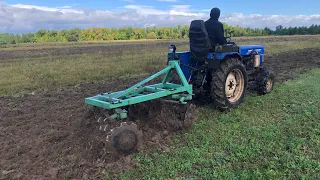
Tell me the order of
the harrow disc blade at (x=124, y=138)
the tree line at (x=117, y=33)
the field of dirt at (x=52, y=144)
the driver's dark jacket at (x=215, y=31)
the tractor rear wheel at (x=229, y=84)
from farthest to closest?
1. the tree line at (x=117, y=33)
2. the driver's dark jacket at (x=215, y=31)
3. the tractor rear wheel at (x=229, y=84)
4. the harrow disc blade at (x=124, y=138)
5. the field of dirt at (x=52, y=144)

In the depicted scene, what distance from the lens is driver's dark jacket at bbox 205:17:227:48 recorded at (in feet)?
20.8

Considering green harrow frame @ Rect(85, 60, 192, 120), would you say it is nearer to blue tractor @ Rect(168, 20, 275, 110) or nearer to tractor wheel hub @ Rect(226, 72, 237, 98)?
blue tractor @ Rect(168, 20, 275, 110)

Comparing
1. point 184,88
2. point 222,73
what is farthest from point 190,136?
point 222,73

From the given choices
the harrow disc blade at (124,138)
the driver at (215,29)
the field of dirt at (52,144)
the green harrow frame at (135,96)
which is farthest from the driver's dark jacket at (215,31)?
the harrow disc blade at (124,138)

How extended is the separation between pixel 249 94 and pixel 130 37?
80027 mm

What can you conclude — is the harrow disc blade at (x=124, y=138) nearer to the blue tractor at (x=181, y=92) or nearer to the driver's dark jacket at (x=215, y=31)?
the blue tractor at (x=181, y=92)

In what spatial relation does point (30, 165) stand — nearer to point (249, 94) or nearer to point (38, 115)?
point (38, 115)

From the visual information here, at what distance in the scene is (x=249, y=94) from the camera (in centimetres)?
785

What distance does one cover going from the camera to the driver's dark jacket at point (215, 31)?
6348 mm

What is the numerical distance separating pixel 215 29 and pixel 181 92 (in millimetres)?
1657

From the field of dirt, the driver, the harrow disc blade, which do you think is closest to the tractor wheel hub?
the driver

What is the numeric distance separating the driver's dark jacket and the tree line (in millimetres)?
69260

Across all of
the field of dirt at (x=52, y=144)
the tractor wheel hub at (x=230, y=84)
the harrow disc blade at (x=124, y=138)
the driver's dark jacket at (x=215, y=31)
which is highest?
the driver's dark jacket at (x=215, y=31)

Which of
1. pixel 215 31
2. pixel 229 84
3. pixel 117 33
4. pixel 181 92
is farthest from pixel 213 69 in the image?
pixel 117 33
